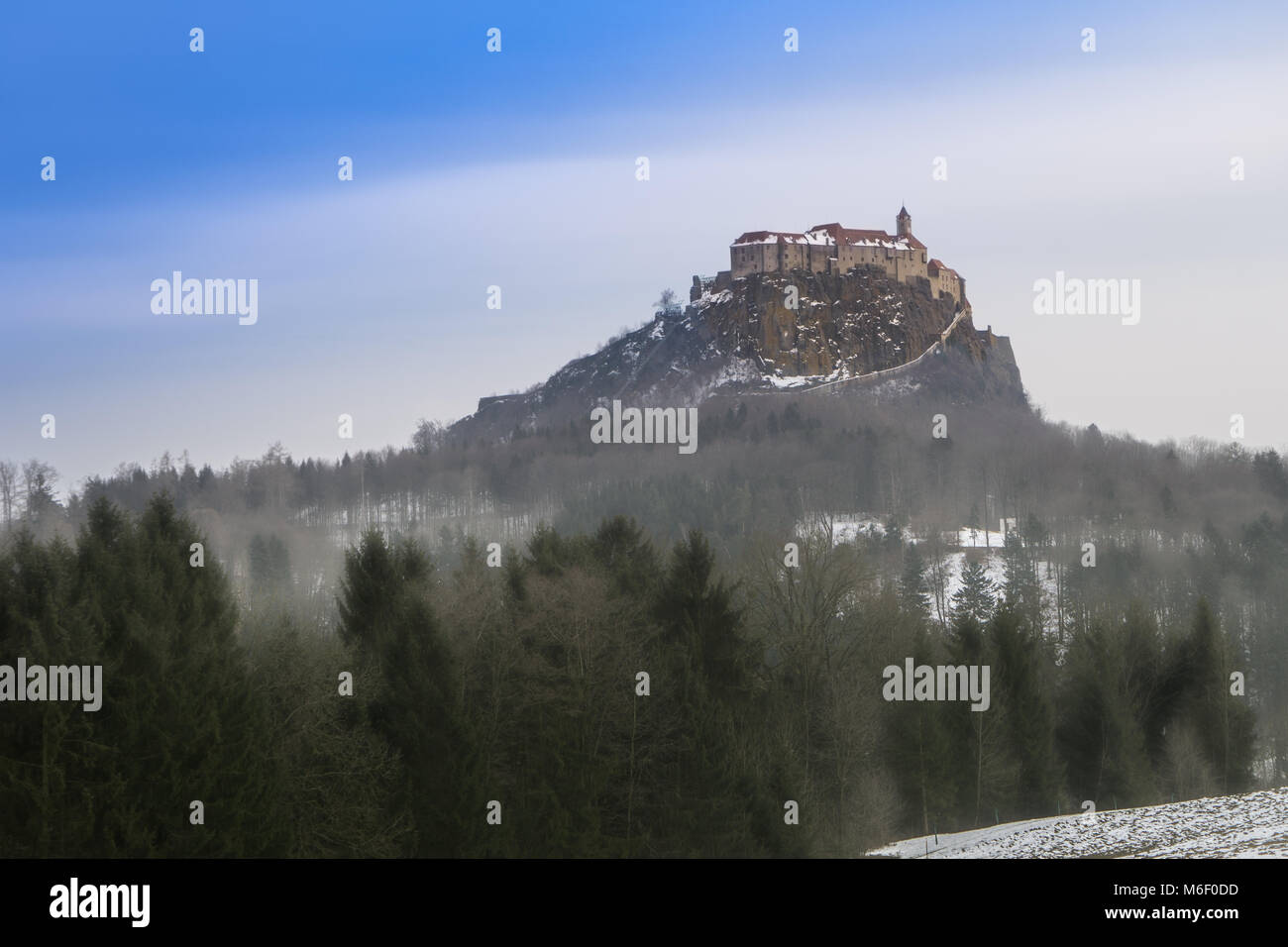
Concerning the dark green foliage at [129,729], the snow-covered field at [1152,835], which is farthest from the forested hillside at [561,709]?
the snow-covered field at [1152,835]

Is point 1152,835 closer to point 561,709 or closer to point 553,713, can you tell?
point 561,709

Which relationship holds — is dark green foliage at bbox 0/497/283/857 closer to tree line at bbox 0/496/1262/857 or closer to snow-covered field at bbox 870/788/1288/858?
tree line at bbox 0/496/1262/857

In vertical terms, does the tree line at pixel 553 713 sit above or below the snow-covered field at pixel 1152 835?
above

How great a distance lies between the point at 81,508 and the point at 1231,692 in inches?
3746

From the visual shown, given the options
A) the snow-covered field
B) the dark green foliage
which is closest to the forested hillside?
the dark green foliage

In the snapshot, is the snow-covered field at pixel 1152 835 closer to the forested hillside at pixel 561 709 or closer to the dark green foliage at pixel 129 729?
the forested hillside at pixel 561 709

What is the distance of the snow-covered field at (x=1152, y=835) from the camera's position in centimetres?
2814

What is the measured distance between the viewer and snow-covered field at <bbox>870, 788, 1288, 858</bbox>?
2814 centimetres

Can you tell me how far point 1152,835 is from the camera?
1292 inches

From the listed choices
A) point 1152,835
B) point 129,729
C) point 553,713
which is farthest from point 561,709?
point 1152,835

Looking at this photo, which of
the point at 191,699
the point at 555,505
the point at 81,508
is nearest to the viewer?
the point at 191,699
